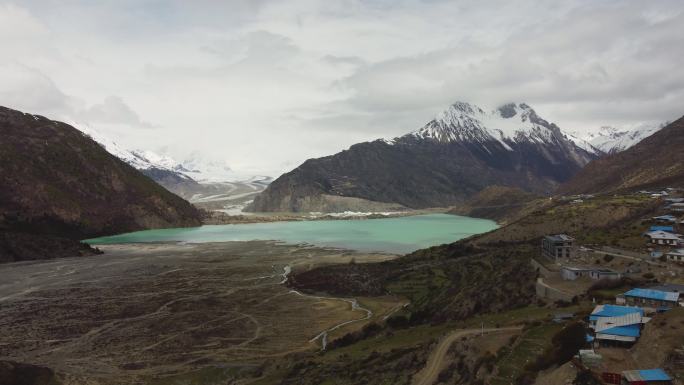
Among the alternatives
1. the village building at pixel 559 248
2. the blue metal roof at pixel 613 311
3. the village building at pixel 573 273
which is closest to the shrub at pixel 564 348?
the blue metal roof at pixel 613 311

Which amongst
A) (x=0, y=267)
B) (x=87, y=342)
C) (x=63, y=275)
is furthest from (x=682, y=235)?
(x=0, y=267)

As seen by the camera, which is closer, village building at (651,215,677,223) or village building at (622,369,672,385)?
village building at (622,369,672,385)

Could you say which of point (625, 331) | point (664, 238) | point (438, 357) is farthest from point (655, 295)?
point (664, 238)

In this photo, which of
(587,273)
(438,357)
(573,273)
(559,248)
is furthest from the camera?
(559,248)

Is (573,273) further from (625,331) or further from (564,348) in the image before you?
(564,348)

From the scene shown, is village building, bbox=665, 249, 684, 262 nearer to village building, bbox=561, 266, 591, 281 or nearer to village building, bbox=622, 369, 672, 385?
village building, bbox=561, 266, 591, 281

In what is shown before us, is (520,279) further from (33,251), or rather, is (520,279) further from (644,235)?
(33,251)

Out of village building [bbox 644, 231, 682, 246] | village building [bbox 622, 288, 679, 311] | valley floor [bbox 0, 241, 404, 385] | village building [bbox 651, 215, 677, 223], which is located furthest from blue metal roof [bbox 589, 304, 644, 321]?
village building [bbox 651, 215, 677, 223]
